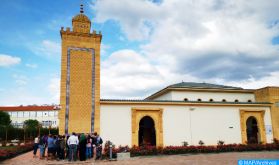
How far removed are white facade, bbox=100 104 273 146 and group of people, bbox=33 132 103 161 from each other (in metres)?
3.19

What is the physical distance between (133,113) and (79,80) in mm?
4927

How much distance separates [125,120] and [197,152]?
19.5 ft

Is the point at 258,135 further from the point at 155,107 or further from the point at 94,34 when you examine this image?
the point at 94,34

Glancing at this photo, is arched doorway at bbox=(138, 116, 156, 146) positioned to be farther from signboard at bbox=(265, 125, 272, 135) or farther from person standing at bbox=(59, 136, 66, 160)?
signboard at bbox=(265, 125, 272, 135)

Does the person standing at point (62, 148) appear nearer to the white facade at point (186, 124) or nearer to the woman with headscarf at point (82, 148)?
the woman with headscarf at point (82, 148)

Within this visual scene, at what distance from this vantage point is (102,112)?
803 inches

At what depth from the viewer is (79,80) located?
2028cm

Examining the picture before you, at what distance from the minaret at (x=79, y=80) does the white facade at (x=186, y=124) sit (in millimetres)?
1041

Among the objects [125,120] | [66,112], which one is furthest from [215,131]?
[66,112]

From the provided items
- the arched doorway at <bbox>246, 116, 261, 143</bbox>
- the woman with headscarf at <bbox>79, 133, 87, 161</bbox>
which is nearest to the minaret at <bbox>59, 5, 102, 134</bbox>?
the woman with headscarf at <bbox>79, 133, 87, 161</bbox>

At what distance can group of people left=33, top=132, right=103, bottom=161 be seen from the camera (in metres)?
16.0

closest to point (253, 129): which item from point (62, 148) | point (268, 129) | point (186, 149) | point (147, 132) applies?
point (268, 129)

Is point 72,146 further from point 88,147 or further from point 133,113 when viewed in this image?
point 133,113

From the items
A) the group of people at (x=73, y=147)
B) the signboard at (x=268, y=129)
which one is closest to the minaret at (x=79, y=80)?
the group of people at (x=73, y=147)
